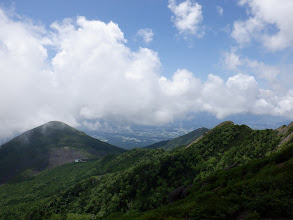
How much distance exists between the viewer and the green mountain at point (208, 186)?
18.9 m

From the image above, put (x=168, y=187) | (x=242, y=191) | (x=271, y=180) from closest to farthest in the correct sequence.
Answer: (x=271, y=180) → (x=242, y=191) → (x=168, y=187)

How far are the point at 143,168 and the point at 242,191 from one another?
243 ft

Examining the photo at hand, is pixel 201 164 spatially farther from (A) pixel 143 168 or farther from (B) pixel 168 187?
(A) pixel 143 168

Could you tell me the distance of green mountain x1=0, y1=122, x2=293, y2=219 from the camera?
18.9m

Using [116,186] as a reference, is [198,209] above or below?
above

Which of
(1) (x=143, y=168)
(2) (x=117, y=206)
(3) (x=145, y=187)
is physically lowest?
(2) (x=117, y=206)

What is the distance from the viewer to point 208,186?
1237 inches

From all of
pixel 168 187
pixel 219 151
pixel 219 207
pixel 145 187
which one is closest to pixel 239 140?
pixel 219 151

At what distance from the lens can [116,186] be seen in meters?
92.2

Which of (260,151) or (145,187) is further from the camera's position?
(145,187)

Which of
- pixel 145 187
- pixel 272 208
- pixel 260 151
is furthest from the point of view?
pixel 145 187

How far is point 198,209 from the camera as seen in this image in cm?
1997

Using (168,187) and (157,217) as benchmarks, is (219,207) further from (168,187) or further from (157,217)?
(168,187)

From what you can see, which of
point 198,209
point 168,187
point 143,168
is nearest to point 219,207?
point 198,209
